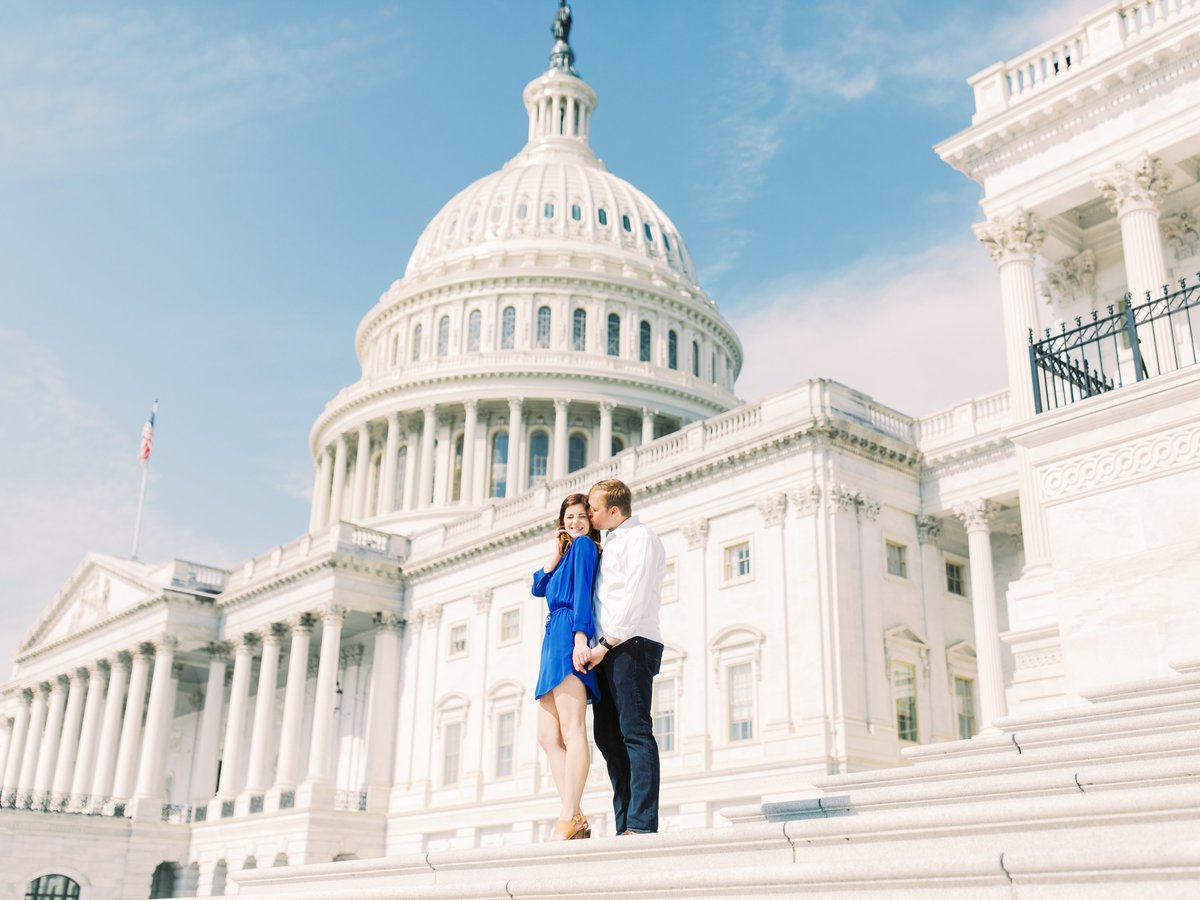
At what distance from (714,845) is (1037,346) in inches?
405

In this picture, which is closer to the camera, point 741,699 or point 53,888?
point 741,699

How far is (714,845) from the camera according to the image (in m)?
8.39

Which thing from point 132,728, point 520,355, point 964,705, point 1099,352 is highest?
point 520,355

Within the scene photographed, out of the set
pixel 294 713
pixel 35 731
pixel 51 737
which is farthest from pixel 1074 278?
pixel 35 731

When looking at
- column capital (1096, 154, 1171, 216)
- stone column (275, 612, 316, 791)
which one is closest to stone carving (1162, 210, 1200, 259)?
column capital (1096, 154, 1171, 216)

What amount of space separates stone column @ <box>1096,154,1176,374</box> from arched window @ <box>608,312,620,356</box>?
56.0 meters

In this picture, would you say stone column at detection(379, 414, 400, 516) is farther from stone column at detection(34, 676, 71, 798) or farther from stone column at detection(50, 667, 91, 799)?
stone column at detection(34, 676, 71, 798)

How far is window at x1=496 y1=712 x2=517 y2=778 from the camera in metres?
47.1

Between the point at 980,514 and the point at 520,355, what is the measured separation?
131 ft

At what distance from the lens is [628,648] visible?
925 centimetres

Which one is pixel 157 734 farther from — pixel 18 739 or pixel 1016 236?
pixel 1016 236

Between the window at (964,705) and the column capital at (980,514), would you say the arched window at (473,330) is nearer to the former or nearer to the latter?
the column capital at (980,514)

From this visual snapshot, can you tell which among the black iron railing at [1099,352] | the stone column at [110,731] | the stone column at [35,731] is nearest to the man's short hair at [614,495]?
the black iron railing at [1099,352]

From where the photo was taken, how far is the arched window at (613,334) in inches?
3068
